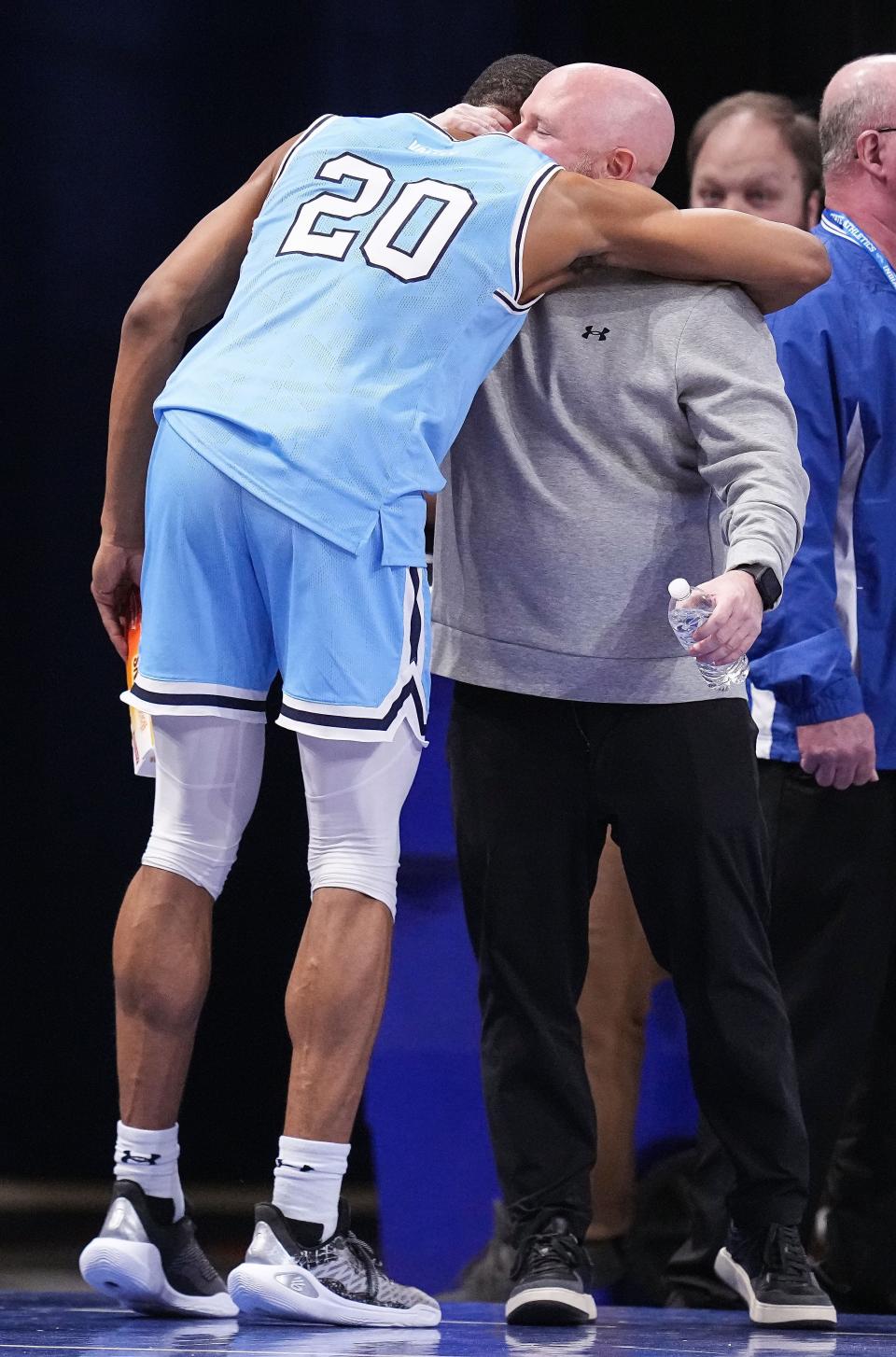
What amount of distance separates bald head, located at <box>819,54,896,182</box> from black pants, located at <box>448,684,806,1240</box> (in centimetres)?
91

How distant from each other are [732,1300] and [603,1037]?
458 millimetres

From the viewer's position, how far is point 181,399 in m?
2.02

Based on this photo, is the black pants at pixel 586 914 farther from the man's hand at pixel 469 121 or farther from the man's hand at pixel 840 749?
the man's hand at pixel 469 121

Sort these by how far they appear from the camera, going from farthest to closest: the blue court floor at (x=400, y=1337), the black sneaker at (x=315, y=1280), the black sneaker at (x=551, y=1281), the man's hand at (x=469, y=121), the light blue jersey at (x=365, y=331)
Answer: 1. the man's hand at (x=469, y=121)
2. the black sneaker at (x=551, y=1281)
3. the light blue jersey at (x=365, y=331)
4. the black sneaker at (x=315, y=1280)
5. the blue court floor at (x=400, y=1337)

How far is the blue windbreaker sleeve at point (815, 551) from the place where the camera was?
2.45m

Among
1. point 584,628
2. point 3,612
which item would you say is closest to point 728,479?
point 584,628

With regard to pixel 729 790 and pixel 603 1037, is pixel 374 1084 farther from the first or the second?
pixel 729 790

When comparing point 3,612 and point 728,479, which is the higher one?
point 728,479

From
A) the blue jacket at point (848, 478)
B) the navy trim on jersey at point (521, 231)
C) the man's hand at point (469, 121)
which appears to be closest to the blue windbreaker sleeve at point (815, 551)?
the blue jacket at point (848, 478)

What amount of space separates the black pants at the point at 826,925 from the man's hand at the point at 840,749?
0.20ft

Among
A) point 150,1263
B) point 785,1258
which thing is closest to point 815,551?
point 785,1258

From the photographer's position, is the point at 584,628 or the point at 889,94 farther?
the point at 889,94

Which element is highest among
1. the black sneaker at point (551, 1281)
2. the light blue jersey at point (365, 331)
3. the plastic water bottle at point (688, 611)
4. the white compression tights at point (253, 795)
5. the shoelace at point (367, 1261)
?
the light blue jersey at point (365, 331)

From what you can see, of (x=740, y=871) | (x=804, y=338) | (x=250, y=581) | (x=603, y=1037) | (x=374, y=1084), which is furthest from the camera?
(x=374, y=1084)
